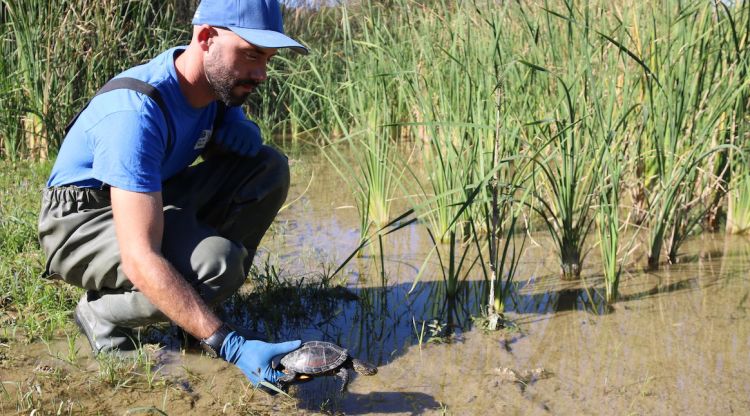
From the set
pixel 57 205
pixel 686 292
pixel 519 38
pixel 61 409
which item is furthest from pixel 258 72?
pixel 519 38

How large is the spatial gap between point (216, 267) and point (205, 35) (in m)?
0.69

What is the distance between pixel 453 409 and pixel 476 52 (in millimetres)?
1962

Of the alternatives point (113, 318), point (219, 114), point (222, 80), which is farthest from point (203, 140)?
point (113, 318)

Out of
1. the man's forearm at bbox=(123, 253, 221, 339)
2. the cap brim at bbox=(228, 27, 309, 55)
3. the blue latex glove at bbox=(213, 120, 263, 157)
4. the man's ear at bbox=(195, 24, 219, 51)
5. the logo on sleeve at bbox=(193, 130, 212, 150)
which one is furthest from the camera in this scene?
the blue latex glove at bbox=(213, 120, 263, 157)

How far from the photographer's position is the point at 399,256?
3594 mm

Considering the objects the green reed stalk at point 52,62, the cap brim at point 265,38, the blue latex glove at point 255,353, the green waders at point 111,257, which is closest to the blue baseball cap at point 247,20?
the cap brim at point 265,38

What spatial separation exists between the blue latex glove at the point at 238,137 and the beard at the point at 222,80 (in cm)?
36

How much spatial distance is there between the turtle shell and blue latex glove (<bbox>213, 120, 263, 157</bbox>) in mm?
902

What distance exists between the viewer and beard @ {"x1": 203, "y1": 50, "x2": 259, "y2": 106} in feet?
7.46

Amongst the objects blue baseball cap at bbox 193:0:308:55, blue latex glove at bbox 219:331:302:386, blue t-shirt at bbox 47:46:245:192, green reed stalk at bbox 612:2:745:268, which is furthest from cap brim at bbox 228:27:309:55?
green reed stalk at bbox 612:2:745:268

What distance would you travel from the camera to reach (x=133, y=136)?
2.08 meters

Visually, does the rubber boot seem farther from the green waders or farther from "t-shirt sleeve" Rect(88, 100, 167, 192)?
"t-shirt sleeve" Rect(88, 100, 167, 192)

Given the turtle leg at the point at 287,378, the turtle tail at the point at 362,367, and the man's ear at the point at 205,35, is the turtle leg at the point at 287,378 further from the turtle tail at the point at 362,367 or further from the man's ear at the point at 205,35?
the man's ear at the point at 205,35

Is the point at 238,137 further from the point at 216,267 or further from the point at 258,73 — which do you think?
the point at 216,267
